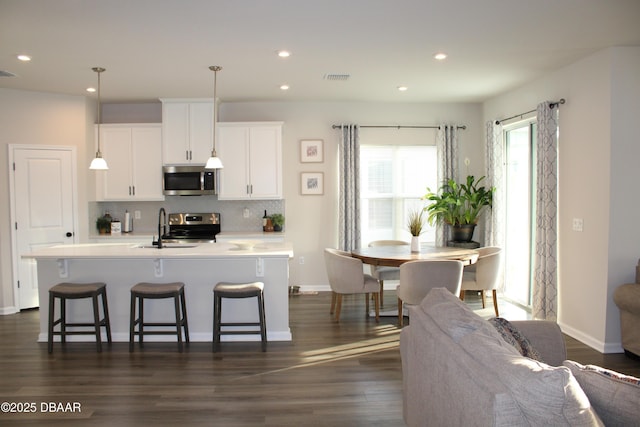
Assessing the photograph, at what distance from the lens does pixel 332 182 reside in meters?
6.96

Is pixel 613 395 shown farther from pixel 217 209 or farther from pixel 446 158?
pixel 217 209

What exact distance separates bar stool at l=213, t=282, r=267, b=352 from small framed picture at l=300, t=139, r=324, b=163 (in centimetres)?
291

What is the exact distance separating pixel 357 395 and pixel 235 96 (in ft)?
14.4

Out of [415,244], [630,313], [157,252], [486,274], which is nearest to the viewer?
Result: [630,313]

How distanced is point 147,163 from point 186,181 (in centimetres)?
62

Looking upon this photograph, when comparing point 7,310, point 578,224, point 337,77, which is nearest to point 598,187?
point 578,224

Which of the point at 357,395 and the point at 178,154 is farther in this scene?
the point at 178,154

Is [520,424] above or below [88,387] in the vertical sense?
above

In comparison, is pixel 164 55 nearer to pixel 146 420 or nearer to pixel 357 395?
pixel 146 420

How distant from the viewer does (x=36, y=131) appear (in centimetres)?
598

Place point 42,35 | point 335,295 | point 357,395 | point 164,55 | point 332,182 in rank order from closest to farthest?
1. point 357,395
2. point 42,35
3. point 164,55
4. point 335,295
5. point 332,182

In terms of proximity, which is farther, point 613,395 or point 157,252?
point 157,252

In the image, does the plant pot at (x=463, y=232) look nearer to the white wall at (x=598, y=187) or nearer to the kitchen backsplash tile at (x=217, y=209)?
the white wall at (x=598, y=187)

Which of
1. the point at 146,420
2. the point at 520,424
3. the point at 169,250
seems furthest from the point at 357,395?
the point at 169,250
